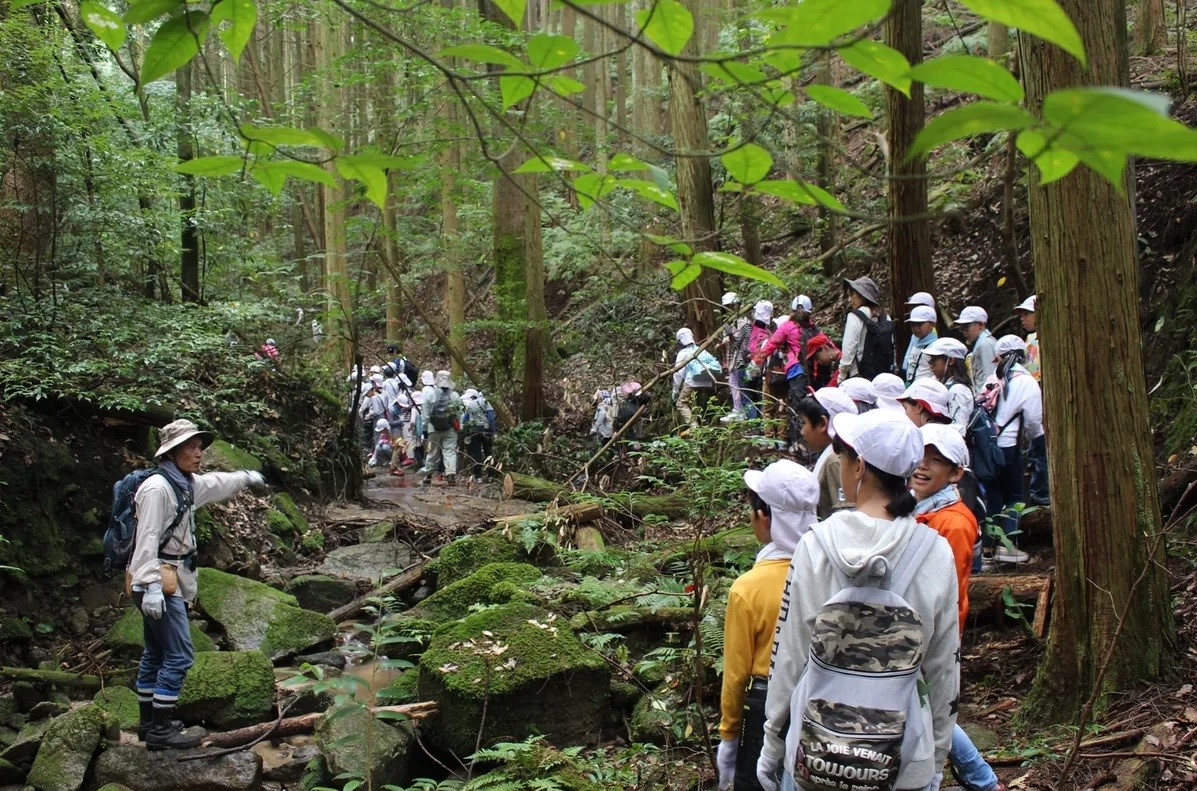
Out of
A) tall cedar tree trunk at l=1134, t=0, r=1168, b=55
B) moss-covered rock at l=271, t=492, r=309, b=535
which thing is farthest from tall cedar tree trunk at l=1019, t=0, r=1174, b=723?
tall cedar tree trunk at l=1134, t=0, r=1168, b=55

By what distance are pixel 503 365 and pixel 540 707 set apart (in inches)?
481

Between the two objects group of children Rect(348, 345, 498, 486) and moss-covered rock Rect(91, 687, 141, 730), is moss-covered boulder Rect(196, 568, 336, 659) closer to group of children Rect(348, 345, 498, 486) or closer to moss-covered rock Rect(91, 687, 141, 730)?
moss-covered rock Rect(91, 687, 141, 730)

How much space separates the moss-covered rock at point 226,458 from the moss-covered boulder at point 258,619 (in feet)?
5.79

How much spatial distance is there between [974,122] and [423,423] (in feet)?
54.0

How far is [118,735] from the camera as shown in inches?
252

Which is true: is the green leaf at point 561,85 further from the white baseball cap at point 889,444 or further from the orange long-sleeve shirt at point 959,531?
the orange long-sleeve shirt at point 959,531

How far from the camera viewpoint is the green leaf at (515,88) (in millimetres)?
1757

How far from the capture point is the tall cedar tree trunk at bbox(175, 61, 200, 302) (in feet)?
41.3

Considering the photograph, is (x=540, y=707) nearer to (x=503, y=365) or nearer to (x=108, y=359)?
(x=108, y=359)

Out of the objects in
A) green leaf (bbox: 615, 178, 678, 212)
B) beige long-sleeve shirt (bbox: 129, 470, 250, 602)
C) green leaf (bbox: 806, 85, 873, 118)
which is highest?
green leaf (bbox: 806, 85, 873, 118)

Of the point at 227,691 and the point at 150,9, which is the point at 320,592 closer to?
the point at 227,691

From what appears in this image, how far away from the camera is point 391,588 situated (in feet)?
30.4

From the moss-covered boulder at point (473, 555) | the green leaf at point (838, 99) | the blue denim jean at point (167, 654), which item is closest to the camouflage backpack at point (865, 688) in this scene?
the green leaf at point (838, 99)

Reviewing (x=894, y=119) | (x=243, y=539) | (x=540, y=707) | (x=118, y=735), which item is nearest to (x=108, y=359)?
(x=243, y=539)
